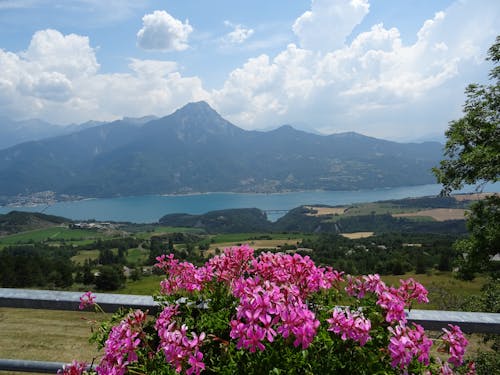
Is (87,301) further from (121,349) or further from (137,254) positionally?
(137,254)

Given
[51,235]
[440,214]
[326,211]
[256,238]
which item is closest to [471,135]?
[256,238]

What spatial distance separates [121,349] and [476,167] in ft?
40.1

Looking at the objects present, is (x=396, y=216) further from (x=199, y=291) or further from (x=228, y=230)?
(x=199, y=291)

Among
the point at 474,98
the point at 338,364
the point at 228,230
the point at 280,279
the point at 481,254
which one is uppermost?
the point at 474,98

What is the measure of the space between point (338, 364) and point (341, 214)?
160366mm

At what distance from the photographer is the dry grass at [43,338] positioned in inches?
201

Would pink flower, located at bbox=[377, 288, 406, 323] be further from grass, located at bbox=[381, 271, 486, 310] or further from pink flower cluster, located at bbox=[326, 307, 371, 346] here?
grass, located at bbox=[381, 271, 486, 310]

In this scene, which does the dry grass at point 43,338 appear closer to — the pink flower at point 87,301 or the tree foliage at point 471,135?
the pink flower at point 87,301

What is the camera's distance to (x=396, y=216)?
143375mm

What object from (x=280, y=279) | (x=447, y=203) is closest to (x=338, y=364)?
(x=280, y=279)

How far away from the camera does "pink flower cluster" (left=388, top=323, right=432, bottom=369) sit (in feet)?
4.91

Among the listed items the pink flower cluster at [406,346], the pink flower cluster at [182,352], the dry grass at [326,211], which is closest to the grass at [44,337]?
the pink flower cluster at [406,346]

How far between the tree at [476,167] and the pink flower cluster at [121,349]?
38.1 ft

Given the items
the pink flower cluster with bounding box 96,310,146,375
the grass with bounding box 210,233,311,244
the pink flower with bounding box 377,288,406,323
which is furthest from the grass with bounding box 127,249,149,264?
the pink flower with bounding box 377,288,406,323
